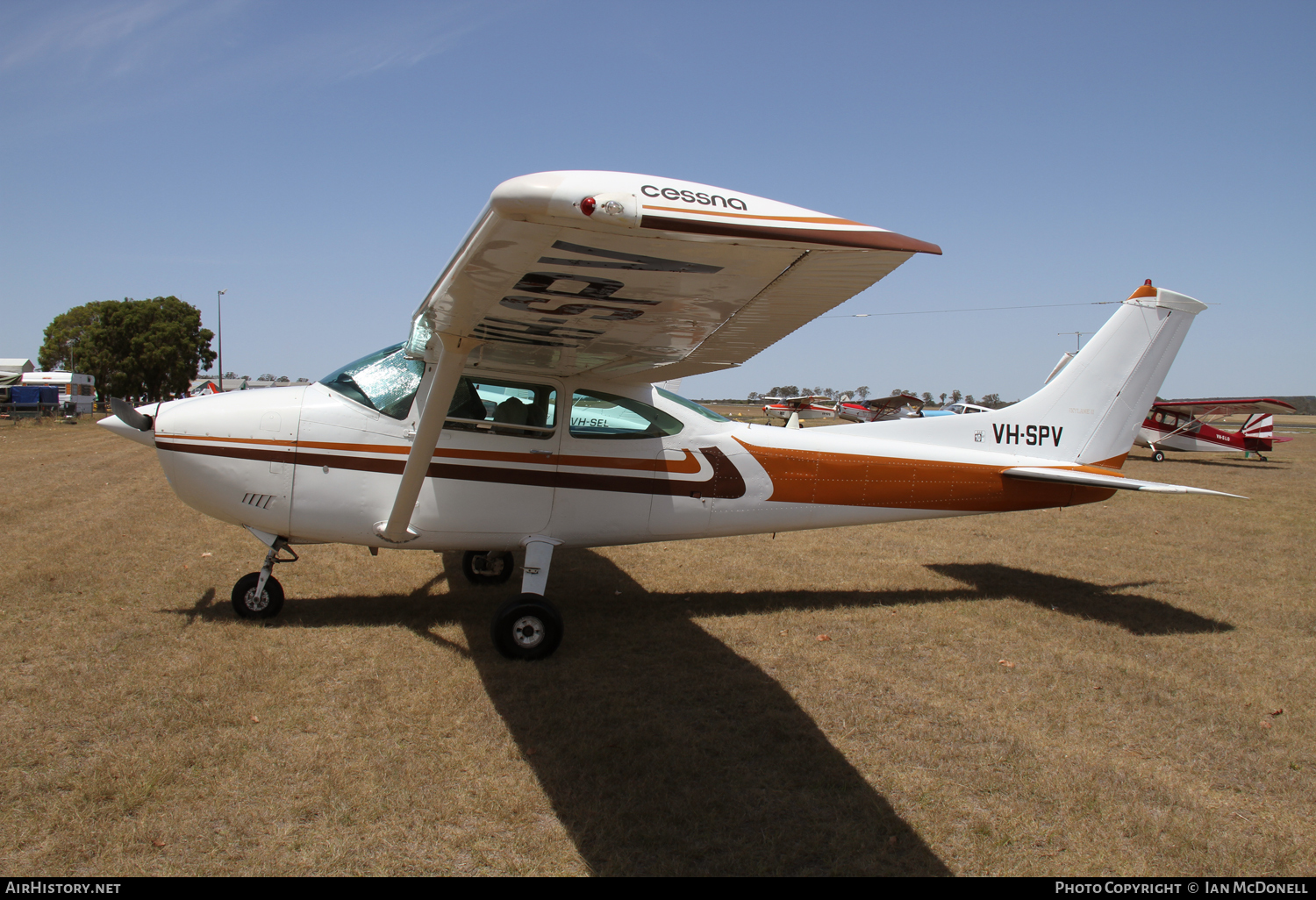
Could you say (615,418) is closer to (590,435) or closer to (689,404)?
(590,435)

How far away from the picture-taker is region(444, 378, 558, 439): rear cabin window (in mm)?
5281

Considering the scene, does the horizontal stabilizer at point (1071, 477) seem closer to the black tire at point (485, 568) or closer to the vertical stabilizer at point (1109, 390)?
the vertical stabilizer at point (1109, 390)

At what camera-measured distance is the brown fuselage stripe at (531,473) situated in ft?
16.5

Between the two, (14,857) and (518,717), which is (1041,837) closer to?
(518,717)

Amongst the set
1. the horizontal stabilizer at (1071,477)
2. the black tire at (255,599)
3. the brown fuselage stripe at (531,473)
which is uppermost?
the horizontal stabilizer at (1071,477)

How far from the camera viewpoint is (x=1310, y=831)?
10.1ft

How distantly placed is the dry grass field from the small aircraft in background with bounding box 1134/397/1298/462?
58.7 ft

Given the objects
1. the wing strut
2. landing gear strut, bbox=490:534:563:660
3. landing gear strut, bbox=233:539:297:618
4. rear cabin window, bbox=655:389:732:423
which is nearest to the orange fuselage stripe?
rear cabin window, bbox=655:389:732:423

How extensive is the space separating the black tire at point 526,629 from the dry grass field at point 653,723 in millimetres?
144

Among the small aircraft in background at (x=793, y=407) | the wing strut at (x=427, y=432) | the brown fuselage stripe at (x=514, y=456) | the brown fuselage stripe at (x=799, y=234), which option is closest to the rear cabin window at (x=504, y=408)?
the brown fuselage stripe at (x=514, y=456)

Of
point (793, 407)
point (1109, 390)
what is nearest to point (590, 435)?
point (1109, 390)

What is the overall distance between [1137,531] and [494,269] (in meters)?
10.5

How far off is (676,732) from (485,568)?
3.43 metres

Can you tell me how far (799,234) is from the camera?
2.27m
